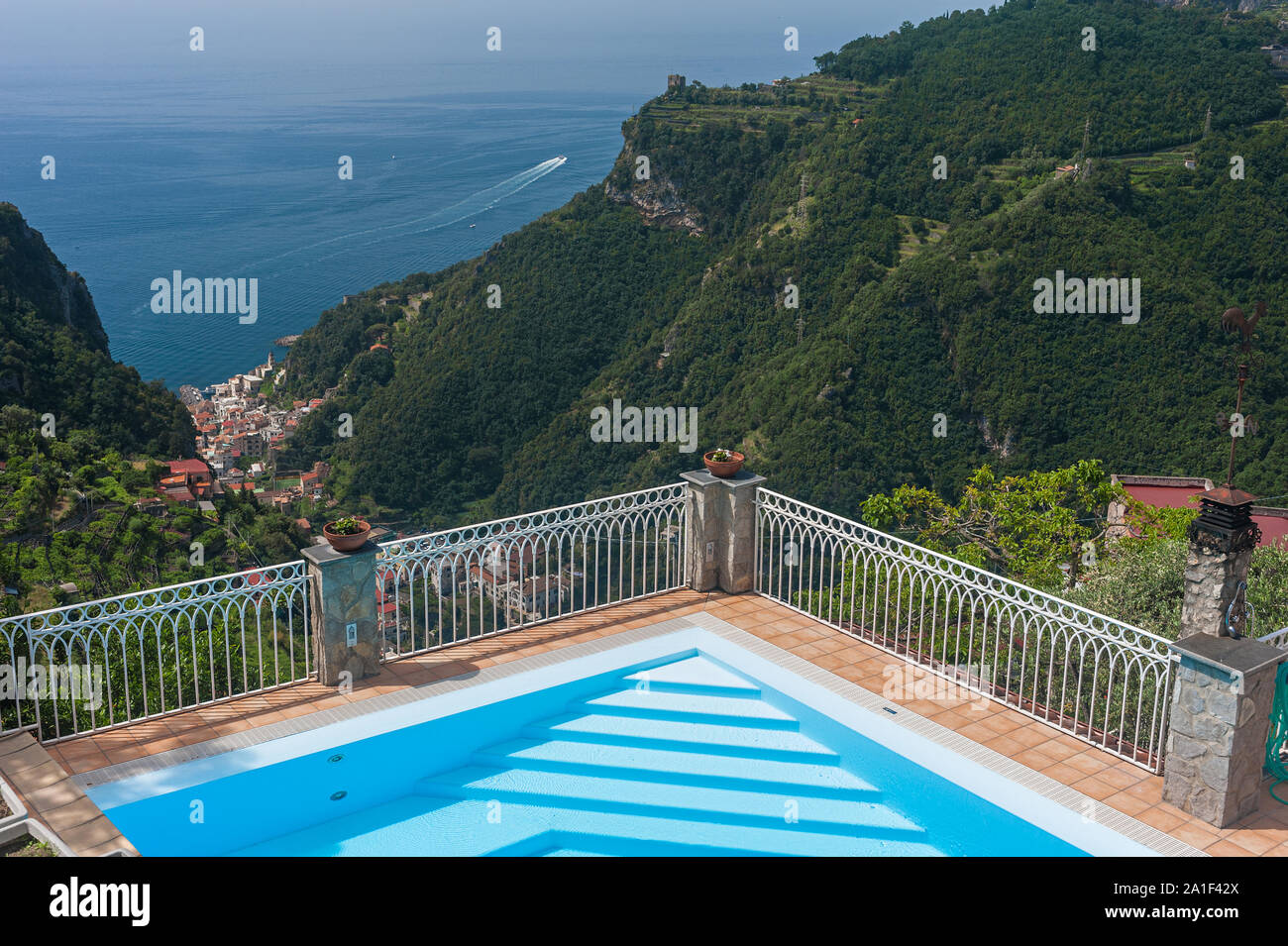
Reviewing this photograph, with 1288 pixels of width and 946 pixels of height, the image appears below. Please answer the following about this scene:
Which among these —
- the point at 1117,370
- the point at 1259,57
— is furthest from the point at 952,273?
the point at 1259,57

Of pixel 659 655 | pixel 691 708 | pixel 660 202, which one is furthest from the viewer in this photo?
pixel 660 202

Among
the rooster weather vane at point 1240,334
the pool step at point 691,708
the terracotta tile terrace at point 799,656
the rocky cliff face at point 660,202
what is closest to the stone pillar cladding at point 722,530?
the terracotta tile terrace at point 799,656

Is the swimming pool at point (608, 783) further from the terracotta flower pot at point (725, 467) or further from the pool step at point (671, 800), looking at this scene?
the terracotta flower pot at point (725, 467)

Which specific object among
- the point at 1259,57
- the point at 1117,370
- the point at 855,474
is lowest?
the point at 855,474

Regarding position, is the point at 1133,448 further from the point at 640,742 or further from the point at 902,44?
the point at 902,44

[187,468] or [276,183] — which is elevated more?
[276,183]

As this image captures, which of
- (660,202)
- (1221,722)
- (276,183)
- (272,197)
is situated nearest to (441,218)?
(272,197)

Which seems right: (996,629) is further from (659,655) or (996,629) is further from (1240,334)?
(1240,334)

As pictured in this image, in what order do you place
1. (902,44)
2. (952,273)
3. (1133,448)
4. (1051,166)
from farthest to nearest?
1. (902,44)
2. (1051,166)
3. (952,273)
4. (1133,448)
